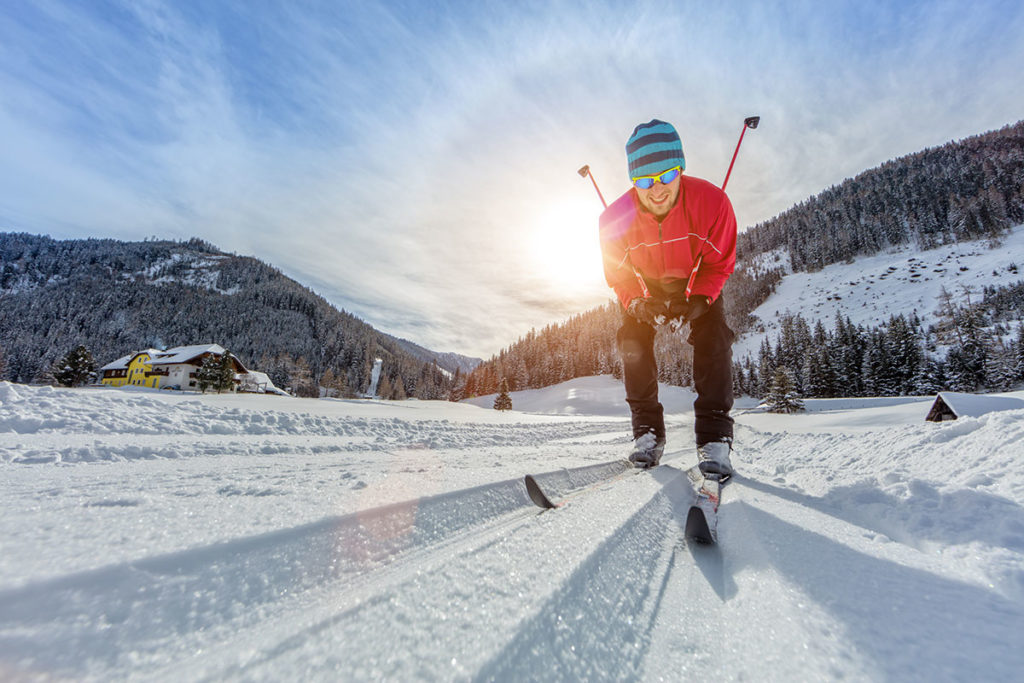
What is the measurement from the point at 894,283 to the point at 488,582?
301 ft

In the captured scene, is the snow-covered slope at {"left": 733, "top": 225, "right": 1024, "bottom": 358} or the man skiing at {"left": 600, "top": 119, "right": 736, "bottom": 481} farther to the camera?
the snow-covered slope at {"left": 733, "top": 225, "right": 1024, "bottom": 358}

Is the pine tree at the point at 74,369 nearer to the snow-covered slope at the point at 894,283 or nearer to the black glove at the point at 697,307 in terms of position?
the black glove at the point at 697,307

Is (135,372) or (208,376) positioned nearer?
(208,376)

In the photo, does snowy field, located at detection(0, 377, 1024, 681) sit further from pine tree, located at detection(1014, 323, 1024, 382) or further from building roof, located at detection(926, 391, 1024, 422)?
pine tree, located at detection(1014, 323, 1024, 382)

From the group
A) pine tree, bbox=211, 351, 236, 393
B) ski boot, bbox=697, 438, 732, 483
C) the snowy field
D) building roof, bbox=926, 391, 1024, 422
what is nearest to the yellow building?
pine tree, bbox=211, 351, 236, 393

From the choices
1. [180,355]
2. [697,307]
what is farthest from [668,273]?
[180,355]

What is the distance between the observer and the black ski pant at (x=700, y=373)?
223cm

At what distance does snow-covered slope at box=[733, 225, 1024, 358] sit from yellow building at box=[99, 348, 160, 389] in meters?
82.0

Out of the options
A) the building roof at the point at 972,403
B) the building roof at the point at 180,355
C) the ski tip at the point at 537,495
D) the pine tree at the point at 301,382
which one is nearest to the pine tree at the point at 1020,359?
the building roof at the point at 972,403

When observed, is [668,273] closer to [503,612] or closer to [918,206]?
[503,612]

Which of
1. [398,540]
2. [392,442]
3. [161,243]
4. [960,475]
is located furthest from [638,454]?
[161,243]

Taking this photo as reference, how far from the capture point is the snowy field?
490 millimetres

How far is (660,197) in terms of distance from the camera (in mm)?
2463

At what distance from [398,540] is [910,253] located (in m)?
107
